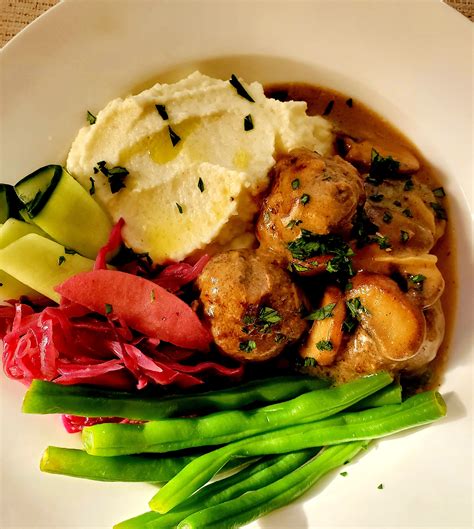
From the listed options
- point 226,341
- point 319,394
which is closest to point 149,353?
point 226,341

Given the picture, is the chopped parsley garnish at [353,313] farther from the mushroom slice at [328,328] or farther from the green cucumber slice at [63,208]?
the green cucumber slice at [63,208]

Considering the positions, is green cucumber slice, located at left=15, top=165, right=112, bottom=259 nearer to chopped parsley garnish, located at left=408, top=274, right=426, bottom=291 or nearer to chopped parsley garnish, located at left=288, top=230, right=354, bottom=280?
chopped parsley garnish, located at left=288, top=230, right=354, bottom=280

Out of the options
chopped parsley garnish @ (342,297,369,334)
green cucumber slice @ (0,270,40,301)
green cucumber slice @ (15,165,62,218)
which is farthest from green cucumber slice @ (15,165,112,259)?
chopped parsley garnish @ (342,297,369,334)

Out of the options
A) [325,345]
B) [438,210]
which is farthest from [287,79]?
[325,345]

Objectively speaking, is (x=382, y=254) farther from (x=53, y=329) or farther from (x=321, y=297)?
(x=53, y=329)

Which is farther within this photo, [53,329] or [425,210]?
[425,210]

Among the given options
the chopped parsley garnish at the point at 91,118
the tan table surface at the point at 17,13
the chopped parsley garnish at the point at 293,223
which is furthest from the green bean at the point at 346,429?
the tan table surface at the point at 17,13
